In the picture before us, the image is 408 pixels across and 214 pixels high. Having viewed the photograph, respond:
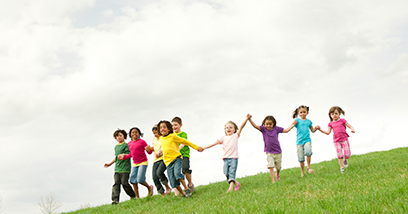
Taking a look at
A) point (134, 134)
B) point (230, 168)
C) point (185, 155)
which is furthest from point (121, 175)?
point (230, 168)

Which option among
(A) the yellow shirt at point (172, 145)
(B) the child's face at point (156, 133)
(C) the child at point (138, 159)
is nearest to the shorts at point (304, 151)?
(A) the yellow shirt at point (172, 145)

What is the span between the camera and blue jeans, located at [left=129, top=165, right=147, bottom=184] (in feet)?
37.7

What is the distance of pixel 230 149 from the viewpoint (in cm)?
1004

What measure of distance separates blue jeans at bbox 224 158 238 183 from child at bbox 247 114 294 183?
1.29 metres

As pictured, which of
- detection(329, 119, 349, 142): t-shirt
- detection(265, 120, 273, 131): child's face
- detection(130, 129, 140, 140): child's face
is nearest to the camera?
detection(265, 120, 273, 131): child's face

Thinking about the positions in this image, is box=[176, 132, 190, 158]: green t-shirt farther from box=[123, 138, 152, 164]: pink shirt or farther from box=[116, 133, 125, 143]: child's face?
box=[116, 133, 125, 143]: child's face

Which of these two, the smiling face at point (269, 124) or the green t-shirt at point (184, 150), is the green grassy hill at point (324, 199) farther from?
the smiling face at point (269, 124)

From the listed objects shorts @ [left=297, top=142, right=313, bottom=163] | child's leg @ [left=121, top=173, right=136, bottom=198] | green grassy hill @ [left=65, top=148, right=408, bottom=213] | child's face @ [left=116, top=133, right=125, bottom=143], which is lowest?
green grassy hill @ [left=65, top=148, right=408, bottom=213]

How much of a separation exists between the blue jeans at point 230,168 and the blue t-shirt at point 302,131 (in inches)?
109

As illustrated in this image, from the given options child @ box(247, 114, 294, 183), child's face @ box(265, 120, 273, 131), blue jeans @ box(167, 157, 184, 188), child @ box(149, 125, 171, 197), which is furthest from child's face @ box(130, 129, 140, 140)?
child's face @ box(265, 120, 273, 131)

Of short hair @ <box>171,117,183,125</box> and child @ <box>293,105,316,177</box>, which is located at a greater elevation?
short hair @ <box>171,117,183,125</box>

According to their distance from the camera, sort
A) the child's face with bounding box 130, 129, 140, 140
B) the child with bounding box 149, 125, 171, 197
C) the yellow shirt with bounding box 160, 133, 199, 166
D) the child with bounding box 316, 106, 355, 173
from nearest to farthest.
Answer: the yellow shirt with bounding box 160, 133, 199, 166 → the child with bounding box 149, 125, 171, 197 → the child with bounding box 316, 106, 355, 173 → the child's face with bounding box 130, 129, 140, 140

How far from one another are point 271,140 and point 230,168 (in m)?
1.81

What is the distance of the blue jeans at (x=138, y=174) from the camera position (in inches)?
453
